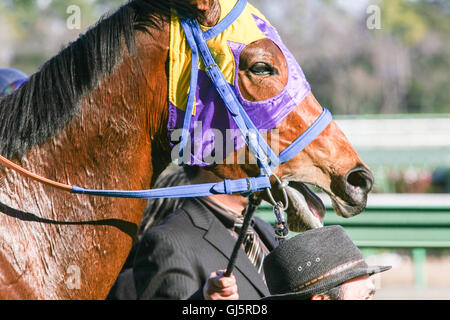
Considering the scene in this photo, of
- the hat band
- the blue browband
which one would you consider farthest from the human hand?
the blue browband

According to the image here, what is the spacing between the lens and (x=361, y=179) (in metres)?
2.49

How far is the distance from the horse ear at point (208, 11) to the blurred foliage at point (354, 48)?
79.6 feet

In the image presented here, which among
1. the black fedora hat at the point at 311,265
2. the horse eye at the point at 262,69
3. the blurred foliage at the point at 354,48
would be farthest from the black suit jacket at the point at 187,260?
the blurred foliage at the point at 354,48

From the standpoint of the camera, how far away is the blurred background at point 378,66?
13.4 meters

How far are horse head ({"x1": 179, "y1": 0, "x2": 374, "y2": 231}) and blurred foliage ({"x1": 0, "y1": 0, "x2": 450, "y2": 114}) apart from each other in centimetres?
2424

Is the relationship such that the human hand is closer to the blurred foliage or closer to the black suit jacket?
the black suit jacket

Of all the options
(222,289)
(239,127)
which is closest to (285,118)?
(239,127)

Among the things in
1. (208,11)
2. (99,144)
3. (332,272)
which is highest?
(208,11)

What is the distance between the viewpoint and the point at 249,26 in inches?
94.8

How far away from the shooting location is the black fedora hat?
2.43 m

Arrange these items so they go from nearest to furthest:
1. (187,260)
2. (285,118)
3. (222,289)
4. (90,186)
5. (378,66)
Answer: (90,186) → (285,118) → (222,289) → (187,260) → (378,66)

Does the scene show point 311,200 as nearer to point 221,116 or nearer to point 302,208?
point 302,208

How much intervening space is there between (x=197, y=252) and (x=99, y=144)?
0.94 meters

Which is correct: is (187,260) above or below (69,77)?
below
